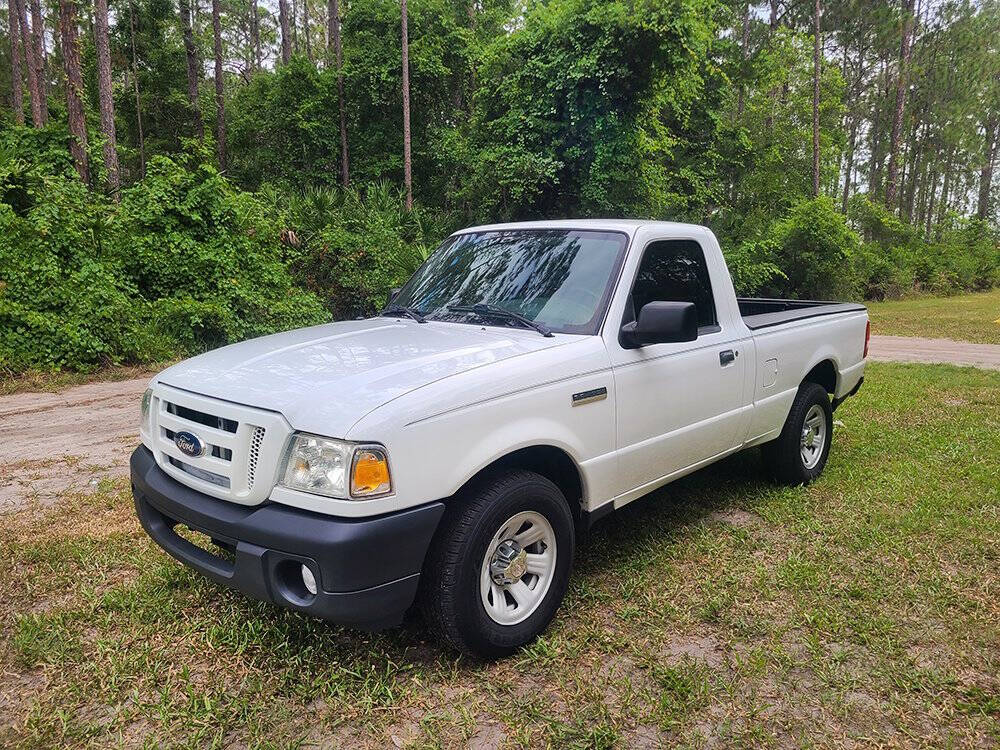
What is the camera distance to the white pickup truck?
2414 millimetres

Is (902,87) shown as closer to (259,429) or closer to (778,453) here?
(778,453)

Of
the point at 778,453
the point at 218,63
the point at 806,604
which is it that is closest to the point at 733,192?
the point at 218,63

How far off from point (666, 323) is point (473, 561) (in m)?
1.40

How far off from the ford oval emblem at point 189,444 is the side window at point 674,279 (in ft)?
6.85

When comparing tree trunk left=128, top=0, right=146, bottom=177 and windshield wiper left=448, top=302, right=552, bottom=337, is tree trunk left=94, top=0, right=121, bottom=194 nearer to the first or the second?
tree trunk left=128, top=0, right=146, bottom=177

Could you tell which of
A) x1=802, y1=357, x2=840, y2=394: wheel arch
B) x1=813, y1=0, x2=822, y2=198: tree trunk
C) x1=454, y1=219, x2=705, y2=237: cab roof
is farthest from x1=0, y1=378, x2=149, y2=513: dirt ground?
x1=813, y1=0, x2=822, y2=198: tree trunk

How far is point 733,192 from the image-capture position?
24766 millimetres

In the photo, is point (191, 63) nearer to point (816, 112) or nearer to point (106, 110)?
point (106, 110)

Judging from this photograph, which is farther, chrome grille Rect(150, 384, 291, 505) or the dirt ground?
the dirt ground

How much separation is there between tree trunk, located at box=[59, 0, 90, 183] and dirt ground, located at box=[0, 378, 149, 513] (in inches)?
202

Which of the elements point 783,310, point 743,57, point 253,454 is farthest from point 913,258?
point 253,454

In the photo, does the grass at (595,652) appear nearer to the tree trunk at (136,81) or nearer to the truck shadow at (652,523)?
the truck shadow at (652,523)

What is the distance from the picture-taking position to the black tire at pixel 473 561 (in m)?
2.61

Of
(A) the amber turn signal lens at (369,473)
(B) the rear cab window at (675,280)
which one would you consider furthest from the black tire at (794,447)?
(A) the amber turn signal lens at (369,473)
